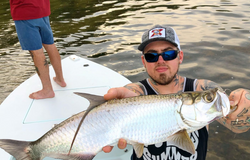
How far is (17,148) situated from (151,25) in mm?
8726

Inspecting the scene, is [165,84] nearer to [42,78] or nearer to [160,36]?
[160,36]

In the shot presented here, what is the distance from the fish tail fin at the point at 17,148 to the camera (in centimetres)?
196

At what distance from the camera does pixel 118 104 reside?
71.6 inches

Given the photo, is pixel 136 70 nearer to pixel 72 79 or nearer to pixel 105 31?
pixel 72 79

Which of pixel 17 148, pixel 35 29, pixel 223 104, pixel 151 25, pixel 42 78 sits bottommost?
pixel 151 25

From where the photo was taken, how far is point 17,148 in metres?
1.98

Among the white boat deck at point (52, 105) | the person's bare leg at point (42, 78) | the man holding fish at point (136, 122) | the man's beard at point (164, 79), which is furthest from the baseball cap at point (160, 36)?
the person's bare leg at point (42, 78)

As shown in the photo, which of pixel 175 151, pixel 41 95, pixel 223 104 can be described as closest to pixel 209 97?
pixel 223 104

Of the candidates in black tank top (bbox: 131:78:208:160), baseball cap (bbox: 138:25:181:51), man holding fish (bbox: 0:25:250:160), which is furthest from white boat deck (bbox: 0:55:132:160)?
baseball cap (bbox: 138:25:181:51)

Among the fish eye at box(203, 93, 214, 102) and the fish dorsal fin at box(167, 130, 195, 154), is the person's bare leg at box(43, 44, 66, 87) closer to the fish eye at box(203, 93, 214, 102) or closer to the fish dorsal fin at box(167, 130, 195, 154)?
the fish dorsal fin at box(167, 130, 195, 154)

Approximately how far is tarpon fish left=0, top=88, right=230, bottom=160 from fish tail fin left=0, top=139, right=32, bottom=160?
0.77ft

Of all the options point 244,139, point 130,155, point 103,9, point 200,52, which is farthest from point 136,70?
point 103,9

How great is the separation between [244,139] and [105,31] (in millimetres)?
7645

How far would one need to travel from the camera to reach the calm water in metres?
5.47
